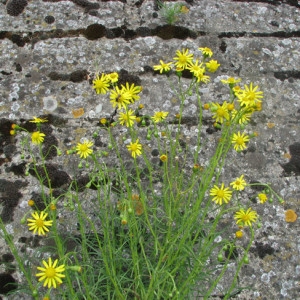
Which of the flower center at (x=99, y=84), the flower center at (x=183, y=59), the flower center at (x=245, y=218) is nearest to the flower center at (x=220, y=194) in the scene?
the flower center at (x=245, y=218)

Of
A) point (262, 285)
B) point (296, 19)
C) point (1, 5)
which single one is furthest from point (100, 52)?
point (262, 285)

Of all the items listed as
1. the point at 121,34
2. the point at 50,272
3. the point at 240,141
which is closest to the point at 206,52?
the point at 240,141

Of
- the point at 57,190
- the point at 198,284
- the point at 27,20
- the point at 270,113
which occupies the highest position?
the point at 27,20

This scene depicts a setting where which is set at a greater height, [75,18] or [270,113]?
[75,18]

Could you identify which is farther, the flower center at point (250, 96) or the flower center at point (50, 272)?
the flower center at point (250, 96)

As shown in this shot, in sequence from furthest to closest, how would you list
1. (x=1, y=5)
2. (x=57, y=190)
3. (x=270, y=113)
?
1. (x=1, y=5)
2. (x=270, y=113)
3. (x=57, y=190)

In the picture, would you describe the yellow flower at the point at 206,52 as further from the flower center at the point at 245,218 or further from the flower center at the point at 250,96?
the flower center at the point at 245,218

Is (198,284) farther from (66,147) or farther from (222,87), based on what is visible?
(222,87)
